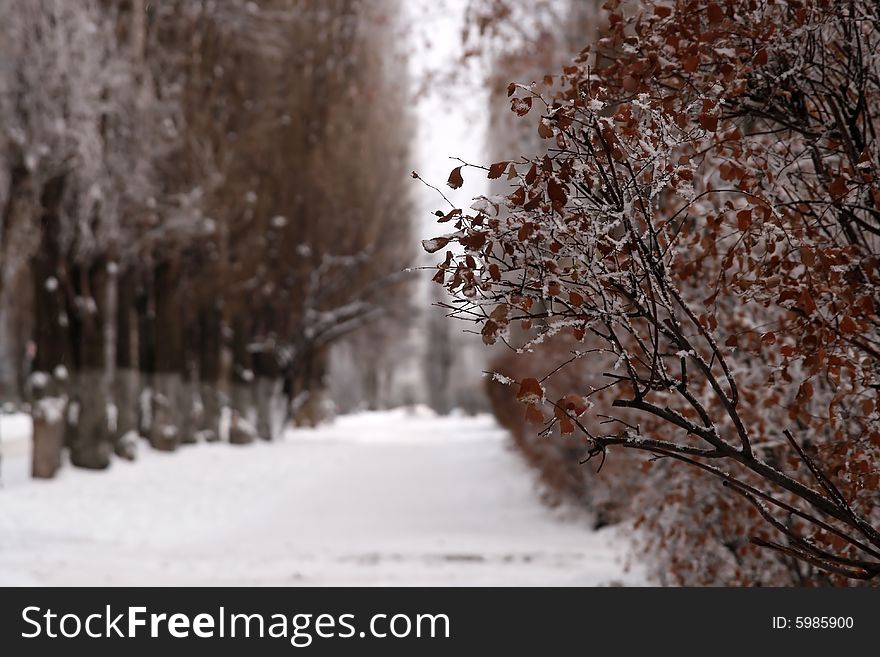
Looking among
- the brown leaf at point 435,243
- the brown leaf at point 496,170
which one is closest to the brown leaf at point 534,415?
the brown leaf at point 435,243

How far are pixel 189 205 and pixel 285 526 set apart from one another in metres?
5.65

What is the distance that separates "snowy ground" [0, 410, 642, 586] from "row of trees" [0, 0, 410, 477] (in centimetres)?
98

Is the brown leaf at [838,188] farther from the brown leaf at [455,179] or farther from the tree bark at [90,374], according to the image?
the tree bark at [90,374]

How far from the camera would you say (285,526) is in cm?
1135

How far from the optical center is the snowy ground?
8.11 metres

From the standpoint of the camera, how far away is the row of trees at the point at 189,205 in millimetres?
11695

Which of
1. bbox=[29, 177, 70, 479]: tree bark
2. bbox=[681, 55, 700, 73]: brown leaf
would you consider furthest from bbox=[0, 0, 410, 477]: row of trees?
bbox=[681, 55, 700, 73]: brown leaf

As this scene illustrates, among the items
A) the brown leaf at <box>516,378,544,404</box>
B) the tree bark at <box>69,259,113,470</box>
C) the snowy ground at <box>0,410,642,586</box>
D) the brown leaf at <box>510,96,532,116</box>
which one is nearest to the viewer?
the brown leaf at <box>516,378,544,404</box>

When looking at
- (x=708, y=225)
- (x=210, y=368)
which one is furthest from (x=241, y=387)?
(x=708, y=225)

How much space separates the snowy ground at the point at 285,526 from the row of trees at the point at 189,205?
985 mm

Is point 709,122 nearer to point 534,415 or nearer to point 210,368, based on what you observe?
point 534,415

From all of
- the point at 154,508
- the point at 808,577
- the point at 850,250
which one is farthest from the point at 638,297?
the point at 154,508

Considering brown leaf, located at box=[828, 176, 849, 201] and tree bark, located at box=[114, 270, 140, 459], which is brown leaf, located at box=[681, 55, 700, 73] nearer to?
brown leaf, located at box=[828, 176, 849, 201]
